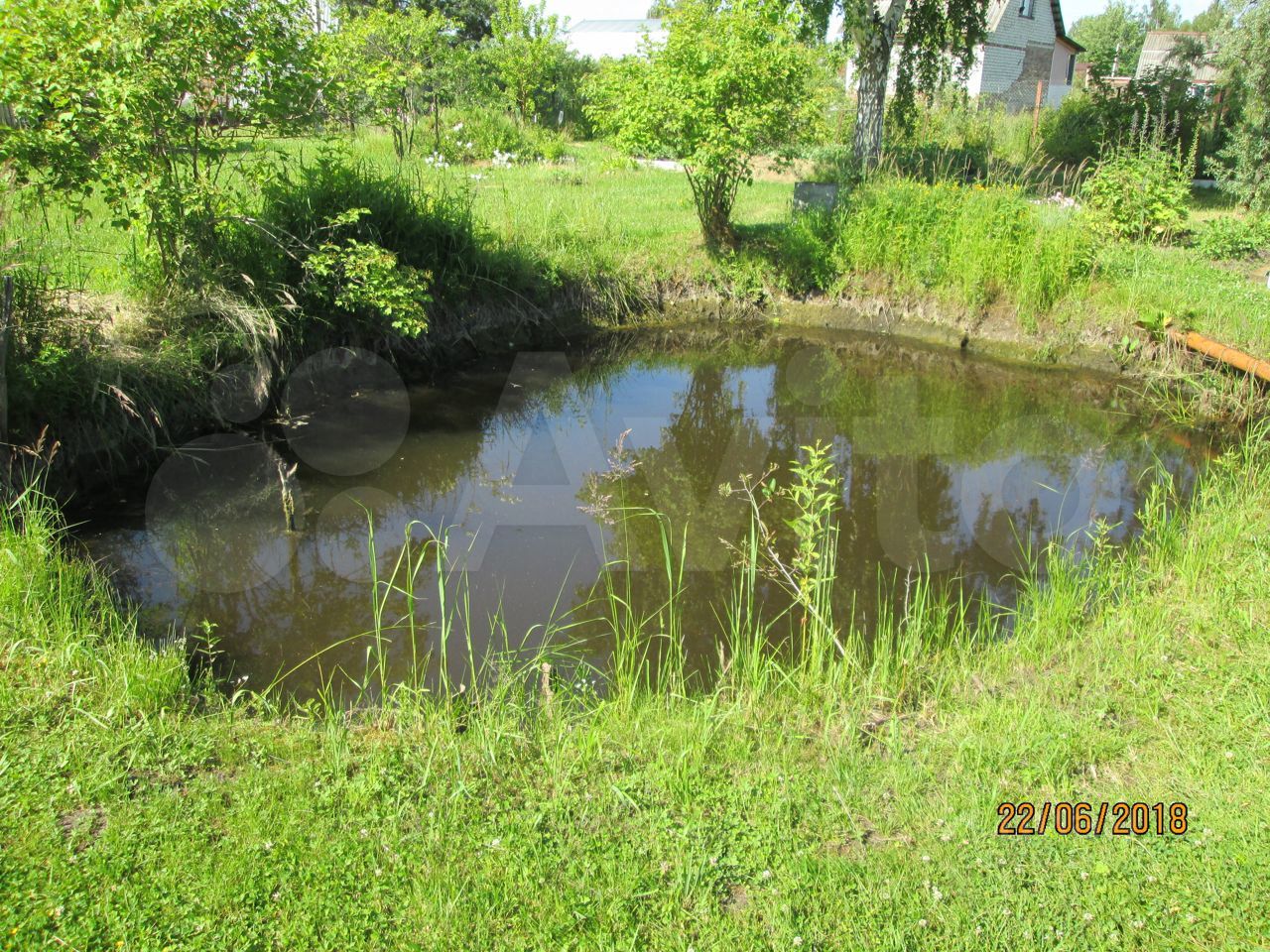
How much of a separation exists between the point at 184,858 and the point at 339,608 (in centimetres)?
228

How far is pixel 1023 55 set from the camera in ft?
112

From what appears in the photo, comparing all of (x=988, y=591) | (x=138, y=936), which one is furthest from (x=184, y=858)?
(x=988, y=591)

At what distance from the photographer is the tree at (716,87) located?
984 cm

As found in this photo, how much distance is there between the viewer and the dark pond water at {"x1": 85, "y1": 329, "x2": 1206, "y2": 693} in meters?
5.14

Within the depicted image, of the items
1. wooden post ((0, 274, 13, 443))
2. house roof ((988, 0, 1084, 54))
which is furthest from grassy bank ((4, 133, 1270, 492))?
house roof ((988, 0, 1084, 54))

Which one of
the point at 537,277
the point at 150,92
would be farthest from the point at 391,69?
the point at 537,277

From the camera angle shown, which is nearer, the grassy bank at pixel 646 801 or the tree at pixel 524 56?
the grassy bank at pixel 646 801

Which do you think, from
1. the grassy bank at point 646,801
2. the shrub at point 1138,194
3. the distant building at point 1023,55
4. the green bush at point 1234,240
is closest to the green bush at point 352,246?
the grassy bank at point 646,801

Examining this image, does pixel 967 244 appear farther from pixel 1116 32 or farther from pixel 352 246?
pixel 1116 32

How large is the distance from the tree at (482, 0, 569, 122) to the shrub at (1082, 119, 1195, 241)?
12443mm

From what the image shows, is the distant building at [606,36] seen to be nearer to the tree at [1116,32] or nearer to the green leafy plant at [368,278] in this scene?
the tree at [1116,32]

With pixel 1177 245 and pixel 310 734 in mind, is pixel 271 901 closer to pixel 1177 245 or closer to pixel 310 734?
pixel 310 734

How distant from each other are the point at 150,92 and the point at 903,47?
37.7 feet
